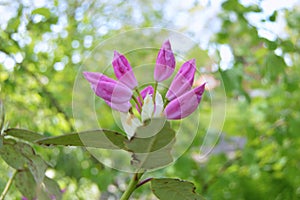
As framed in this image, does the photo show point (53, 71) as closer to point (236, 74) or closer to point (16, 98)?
point (16, 98)

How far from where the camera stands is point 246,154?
87cm

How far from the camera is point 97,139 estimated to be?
25cm

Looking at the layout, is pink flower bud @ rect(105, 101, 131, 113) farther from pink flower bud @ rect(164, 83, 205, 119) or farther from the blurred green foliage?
the blurred green foliage

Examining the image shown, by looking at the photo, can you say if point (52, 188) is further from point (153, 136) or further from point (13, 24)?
point (13, 24)

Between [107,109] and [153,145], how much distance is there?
78 cm

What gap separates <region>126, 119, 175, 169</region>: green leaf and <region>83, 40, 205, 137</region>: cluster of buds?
0.02 m

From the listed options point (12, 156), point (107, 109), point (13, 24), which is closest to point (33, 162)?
point (12, 156)

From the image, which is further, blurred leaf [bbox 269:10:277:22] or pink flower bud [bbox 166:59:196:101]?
blurred leaf [bbox 269:10:277:22]

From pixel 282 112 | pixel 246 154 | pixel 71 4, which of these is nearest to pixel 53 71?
pixel 71 4

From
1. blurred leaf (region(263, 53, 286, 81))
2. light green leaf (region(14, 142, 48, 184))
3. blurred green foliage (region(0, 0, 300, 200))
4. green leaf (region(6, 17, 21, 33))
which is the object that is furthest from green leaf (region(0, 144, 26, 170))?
blurred leaf (region(263, 53, 286, 81))

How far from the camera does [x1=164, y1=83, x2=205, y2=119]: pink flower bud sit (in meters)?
0.26

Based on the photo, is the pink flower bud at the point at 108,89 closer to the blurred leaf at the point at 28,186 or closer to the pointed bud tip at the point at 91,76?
the pointed bud tip at the point at 91,76

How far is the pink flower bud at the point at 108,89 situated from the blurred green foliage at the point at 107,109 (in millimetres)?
320

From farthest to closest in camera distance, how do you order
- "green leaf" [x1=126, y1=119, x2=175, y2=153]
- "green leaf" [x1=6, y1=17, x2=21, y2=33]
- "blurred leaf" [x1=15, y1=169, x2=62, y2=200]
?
"green leaf" [x1=6, y1=17, x2=21, y2=33] < "blurred leaf" [x1=15, y1=169, x2=62, y2=200] < "green leaf" [x1=126, y1=119, x2=175, y2=153]
